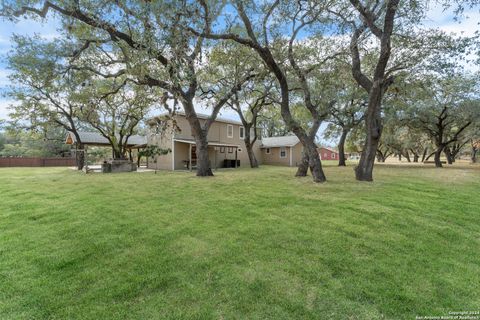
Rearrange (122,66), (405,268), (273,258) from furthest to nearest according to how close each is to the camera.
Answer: (122,66)
(273,258)
(405,268)

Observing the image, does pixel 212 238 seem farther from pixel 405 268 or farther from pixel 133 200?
pixel 133 200

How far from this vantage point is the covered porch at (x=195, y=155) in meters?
19.6

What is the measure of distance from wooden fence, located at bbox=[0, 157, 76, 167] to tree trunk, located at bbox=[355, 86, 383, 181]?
33.6 m

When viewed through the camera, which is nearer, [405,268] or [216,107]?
[405,268]

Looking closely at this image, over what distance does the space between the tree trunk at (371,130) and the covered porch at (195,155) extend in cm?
1102

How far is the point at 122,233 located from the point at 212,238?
170cm

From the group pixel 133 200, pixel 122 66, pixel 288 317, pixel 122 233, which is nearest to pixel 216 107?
pixel 122 66

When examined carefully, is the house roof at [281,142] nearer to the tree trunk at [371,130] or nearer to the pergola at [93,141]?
the pergola at [93,141]

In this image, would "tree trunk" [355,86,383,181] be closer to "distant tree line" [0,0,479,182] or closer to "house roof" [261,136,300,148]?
"distant tree line" [0,0,479,182]

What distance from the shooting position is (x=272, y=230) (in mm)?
4566

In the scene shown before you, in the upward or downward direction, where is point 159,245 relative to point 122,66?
downward

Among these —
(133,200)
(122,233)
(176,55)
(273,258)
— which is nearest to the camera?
(273,258)

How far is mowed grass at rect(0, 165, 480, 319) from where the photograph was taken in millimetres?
2602

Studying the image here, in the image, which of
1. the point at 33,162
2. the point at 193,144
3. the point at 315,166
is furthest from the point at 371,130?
the point at 33,162
